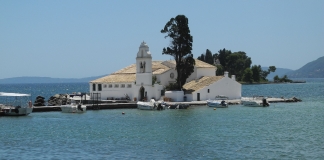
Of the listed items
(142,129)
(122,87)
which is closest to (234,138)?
(142,129)

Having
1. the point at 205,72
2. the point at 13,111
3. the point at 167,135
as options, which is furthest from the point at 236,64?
the point at 167,135

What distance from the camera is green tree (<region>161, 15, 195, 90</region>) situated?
70.6 meters

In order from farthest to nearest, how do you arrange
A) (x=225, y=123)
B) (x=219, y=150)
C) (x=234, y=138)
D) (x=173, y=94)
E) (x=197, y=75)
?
(x=197, y=75) < (x=173, y=94) < (x=225, y=123) < (x=234, y=138) < (x=219, y=150)

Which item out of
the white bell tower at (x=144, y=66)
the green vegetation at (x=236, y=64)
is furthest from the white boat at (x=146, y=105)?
the green vegetation at (x=236, y=64)

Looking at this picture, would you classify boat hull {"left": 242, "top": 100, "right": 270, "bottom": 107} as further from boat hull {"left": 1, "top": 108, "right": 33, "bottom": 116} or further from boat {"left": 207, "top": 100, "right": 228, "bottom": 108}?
boat hull {"left": 1, "top": 108, "right": 33, "bottom": 116}

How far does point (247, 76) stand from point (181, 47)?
124981 millimetres

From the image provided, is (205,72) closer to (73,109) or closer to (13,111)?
(73,109)

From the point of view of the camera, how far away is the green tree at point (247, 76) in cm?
19062

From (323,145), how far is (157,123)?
17679 mm

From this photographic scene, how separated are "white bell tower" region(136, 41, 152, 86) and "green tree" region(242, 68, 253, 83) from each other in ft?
403

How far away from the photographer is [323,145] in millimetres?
33656

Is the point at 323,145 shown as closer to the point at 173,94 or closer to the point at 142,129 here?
the point at 142,129

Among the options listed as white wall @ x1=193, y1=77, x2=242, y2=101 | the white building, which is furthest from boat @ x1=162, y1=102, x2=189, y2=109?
white wall @ x1=193, y1=77, x2=242, y2=101

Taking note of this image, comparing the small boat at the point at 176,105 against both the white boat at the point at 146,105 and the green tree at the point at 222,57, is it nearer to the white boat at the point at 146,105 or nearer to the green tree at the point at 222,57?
the white boat at the point at 146,105
